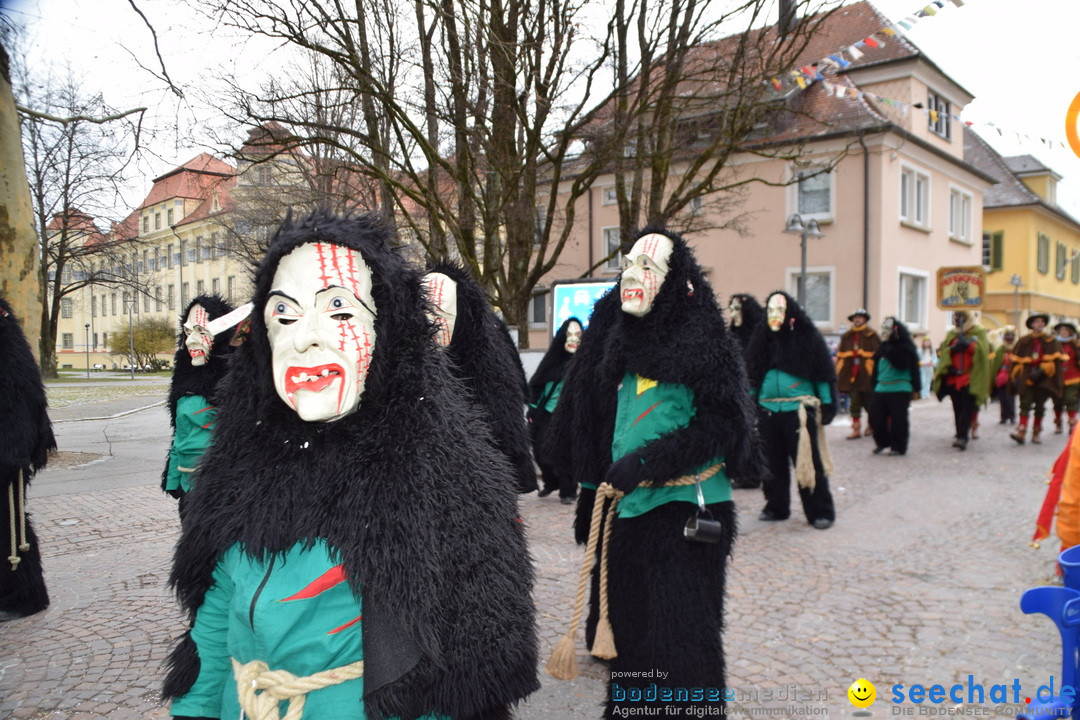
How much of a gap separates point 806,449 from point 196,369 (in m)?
5.00

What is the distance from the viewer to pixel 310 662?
5.52 ft

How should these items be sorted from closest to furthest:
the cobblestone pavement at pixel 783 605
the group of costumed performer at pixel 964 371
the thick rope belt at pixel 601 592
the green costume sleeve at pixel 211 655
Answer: the green costume sleeve at pixel 211 655 < the thick rope belt at pixel 601 592 < the cobblestone pavement at pixel 783 605 < the group of costumed performer at pixel 964 371

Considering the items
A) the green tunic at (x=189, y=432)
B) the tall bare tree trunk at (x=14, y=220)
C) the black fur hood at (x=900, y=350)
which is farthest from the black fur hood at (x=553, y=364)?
the black fur hood at (x=900, y=350)

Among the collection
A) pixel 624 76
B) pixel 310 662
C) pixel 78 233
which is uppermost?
pixel 624 76

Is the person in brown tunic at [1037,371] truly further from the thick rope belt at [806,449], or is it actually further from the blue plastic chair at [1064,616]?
the blue plastic chair at [1064,616]

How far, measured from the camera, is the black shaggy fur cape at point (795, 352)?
696 cm

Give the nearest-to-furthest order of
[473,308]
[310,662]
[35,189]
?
[310,662], [473,308], [35,189]

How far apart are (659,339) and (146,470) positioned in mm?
9211

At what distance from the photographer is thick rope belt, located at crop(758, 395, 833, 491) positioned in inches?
266

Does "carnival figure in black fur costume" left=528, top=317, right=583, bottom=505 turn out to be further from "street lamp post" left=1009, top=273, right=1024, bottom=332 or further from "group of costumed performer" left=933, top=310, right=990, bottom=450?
"street lamp post" left=1009, top=273, right=1024, bottom=332

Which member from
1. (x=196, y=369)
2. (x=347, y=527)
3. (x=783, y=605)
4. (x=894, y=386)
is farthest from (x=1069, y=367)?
(x=347, y=527)

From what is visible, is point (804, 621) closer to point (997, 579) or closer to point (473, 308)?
point (997, 579)

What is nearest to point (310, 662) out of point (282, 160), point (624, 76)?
point (624, 76)

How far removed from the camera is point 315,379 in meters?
1.70
